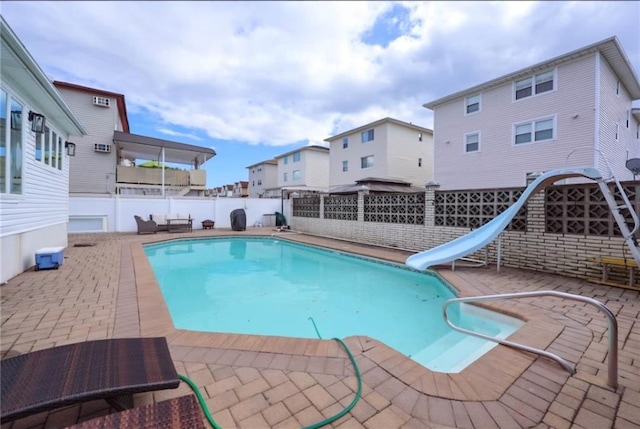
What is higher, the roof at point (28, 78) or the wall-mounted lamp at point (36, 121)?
the roof at point (28, 78)

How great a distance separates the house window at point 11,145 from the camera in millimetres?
4559

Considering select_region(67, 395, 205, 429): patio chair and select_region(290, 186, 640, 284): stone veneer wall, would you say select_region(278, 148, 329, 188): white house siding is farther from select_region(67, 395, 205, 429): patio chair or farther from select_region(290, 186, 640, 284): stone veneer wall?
select_region(67, 395, 205, 429): patio chair

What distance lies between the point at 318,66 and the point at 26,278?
8777 millimetres

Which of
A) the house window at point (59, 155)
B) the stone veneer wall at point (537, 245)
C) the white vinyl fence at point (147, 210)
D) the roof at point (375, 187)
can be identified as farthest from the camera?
the roof at point (375, 187)

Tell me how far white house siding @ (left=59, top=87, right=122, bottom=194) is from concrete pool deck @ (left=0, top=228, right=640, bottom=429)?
15.0 m

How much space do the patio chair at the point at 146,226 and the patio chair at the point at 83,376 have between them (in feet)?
40.5

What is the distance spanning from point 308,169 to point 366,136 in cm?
798

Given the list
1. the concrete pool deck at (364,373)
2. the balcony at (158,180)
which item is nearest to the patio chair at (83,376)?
the concrete pool deck at (364,373)

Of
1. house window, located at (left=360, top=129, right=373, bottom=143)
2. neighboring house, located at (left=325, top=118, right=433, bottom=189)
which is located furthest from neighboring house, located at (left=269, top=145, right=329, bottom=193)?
house window, located at (left=360, top=129, right=373, bottom=143)

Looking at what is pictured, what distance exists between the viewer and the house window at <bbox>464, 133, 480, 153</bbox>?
49.5 ft

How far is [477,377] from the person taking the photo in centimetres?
241

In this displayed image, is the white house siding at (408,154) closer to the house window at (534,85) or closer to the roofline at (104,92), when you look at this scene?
the house window at (534,85)

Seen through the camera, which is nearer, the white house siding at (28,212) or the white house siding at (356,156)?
the white house siding at (28,212)

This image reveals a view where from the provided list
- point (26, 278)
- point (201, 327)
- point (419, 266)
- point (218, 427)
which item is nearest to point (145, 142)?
point (26, 278)
